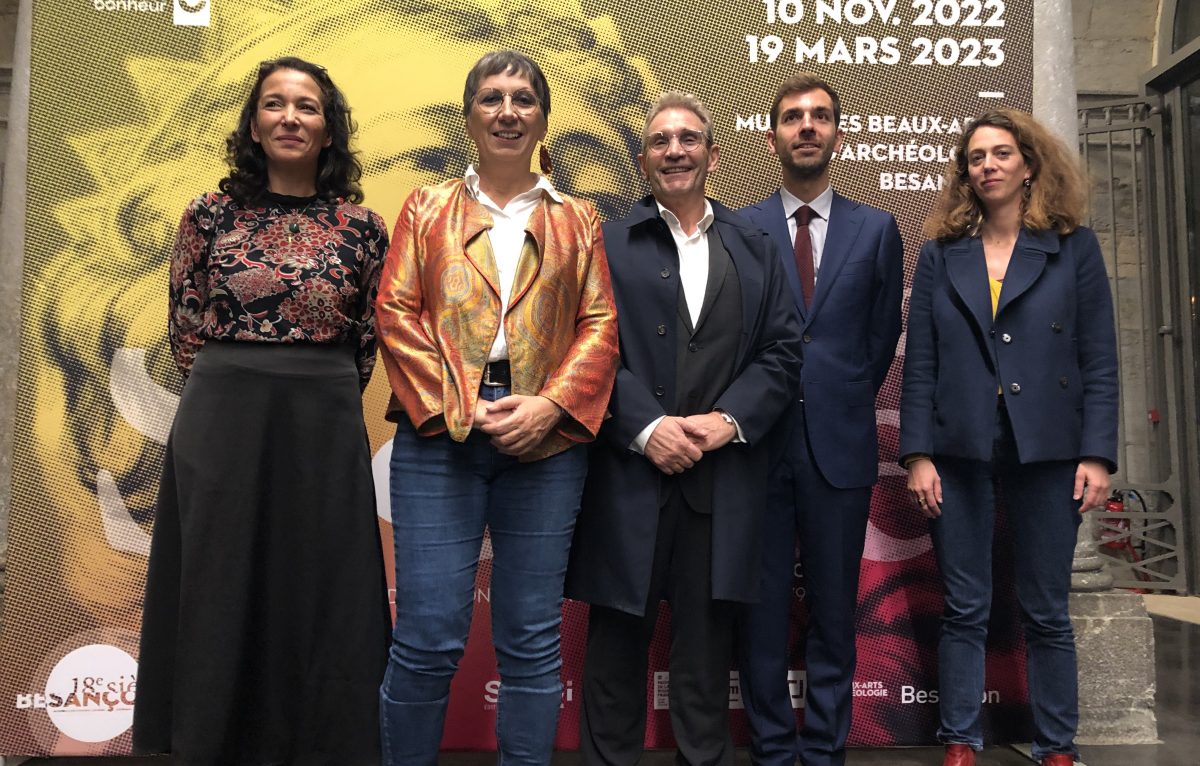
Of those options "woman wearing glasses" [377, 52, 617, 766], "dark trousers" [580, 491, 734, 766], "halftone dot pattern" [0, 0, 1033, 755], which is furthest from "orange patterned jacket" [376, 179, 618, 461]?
"halftone dot pattern" [0, 0, 1033, 755]

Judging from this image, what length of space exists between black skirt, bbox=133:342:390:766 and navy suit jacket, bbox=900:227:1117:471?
5.07ft

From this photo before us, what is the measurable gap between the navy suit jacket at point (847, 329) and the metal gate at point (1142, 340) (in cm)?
414

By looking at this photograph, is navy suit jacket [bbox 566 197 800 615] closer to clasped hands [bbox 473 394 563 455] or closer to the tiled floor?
clasped hands [bbox 473 394 563 455]

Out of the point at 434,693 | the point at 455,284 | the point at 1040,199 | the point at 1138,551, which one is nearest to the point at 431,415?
the point at 455,284

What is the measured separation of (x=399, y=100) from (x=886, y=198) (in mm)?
1638

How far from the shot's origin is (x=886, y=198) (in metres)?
2.95

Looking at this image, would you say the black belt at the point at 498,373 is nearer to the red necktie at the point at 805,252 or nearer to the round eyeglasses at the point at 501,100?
the round eyeglasses at the point at 501,100

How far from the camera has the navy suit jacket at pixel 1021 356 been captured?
2363 mm

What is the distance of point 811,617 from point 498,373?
1.16 meters

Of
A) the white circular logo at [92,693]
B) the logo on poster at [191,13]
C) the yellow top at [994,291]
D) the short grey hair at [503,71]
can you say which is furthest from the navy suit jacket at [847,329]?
the white circular logo at [92,693]

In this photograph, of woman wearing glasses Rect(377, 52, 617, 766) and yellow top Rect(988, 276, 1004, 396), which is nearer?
woman wearing glasses Rect(377, 52, 617, 766)

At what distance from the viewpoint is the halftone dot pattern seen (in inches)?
107

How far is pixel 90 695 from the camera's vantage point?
270 centimetres

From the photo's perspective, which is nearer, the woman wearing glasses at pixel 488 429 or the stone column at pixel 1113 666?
the woman wearing glasses at pixel 488 429
